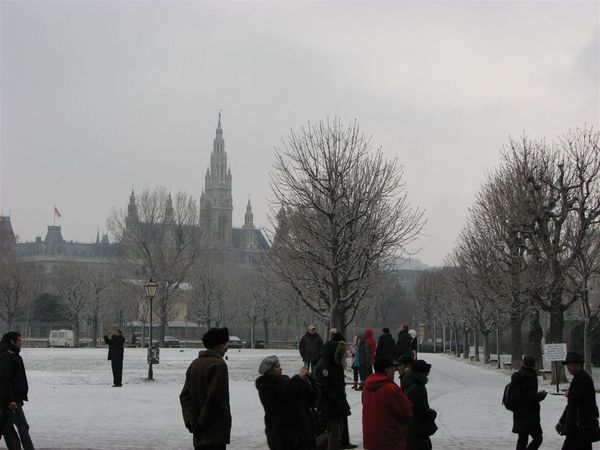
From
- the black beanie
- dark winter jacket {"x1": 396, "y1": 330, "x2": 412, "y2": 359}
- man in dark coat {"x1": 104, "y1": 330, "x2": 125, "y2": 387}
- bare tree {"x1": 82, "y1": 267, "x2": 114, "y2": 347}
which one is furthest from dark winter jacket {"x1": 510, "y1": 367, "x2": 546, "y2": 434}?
bare tree {"x1": 82, "y1": 267, "x2": 114, "y2": 347}

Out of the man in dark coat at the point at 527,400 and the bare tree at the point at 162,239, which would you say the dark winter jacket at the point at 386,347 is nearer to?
the man in dark coat at the point at 527,400

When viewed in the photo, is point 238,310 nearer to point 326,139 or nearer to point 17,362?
point 326,139

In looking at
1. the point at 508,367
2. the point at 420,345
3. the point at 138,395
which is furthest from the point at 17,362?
the point at 420,345

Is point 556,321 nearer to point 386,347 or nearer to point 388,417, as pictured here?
point 386,347

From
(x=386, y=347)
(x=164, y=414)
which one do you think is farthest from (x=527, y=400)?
(x=386, y=347)

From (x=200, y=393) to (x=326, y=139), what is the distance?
29.1m

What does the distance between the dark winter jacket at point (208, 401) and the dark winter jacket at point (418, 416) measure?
2249mm

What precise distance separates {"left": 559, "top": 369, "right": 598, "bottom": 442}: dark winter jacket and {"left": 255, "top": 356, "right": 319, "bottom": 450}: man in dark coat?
363 centimetres

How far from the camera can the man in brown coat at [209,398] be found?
32.6 ft

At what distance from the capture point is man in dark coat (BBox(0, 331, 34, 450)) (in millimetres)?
13445

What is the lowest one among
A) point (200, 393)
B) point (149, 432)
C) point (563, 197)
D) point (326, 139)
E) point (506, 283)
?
point (149, 432)

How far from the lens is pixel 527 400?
43.7 feet

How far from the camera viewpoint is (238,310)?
99312mm

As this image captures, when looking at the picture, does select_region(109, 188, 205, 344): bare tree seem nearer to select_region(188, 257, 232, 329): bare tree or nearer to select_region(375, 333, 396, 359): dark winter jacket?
select_region(188, 257, 232, 329): bare tree
